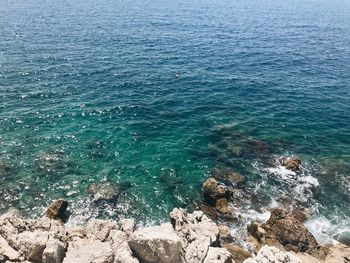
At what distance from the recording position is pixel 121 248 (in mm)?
24328

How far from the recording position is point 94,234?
29750 millimetres

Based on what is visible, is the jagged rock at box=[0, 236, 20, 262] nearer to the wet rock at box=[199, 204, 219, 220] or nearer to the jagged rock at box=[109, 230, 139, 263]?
the jagged rock at box=[109, 230, 139, 263]

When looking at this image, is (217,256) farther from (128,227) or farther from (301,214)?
(301,214)

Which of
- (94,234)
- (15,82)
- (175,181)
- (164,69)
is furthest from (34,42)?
(94,234)

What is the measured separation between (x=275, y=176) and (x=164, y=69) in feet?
123

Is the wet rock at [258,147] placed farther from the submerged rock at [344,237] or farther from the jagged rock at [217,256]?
the jagged rock at [217,256]

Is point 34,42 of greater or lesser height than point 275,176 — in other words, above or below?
above

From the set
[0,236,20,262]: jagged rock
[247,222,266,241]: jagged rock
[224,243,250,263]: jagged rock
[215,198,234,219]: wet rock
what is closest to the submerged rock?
[247,222,266,241]: jagged rock

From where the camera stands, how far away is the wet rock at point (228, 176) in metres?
41.6

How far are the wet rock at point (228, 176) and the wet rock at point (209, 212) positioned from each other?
5352 millimetres

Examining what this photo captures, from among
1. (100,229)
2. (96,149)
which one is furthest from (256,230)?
(96,149)

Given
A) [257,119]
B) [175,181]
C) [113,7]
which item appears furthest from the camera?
[113,7]

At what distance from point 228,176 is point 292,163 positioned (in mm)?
8810

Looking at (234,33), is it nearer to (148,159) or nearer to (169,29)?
(169,29)
